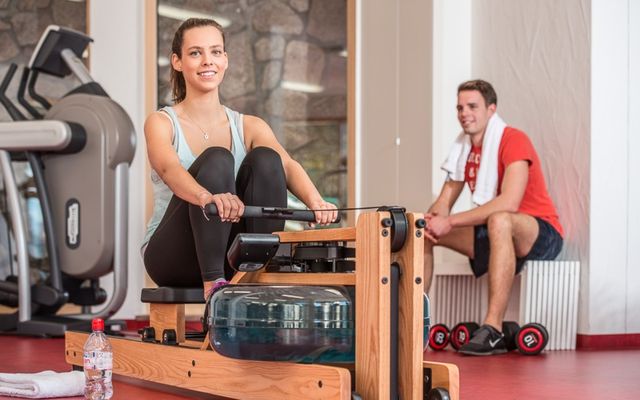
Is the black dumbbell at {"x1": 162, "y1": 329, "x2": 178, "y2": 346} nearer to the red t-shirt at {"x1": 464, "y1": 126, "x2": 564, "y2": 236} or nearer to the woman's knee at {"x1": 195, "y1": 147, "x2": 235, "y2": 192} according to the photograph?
the woman's knee at {"x1": 195, "y1": 147, "x2": 235, "y2": 192}

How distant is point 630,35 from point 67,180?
2.57m

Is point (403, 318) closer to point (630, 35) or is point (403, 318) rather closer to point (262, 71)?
point (630, 35)

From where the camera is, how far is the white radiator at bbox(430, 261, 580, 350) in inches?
154

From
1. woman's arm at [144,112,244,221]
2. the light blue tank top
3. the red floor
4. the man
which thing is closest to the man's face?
the man

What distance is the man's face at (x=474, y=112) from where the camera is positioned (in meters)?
3.92

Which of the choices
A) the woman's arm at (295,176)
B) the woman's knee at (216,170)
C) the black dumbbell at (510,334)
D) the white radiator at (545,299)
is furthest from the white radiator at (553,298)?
the woman's knee at (216,170)

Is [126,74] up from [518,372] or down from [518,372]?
up

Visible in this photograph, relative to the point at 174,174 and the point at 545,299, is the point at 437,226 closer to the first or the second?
the point at 545,299

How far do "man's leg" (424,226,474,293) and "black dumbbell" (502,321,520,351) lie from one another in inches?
14.1

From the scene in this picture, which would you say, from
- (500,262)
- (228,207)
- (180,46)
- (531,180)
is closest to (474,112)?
(531,180)

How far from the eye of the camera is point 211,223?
7.22ft

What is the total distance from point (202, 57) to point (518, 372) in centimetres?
138

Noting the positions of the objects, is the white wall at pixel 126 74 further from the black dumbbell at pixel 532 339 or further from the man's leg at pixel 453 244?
the black dumbbell at pixel 532 339

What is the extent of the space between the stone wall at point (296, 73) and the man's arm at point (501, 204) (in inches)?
57.7
